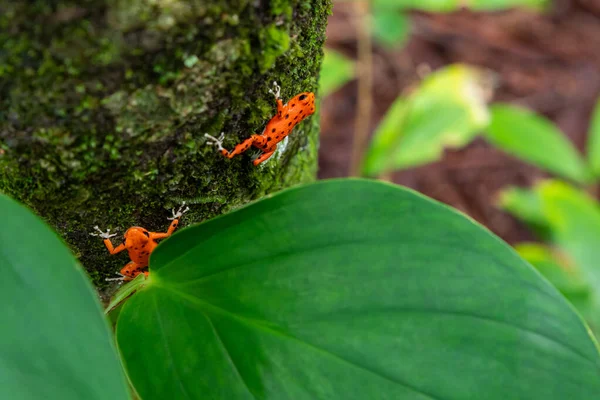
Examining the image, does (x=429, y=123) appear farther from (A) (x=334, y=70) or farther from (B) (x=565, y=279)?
(B) (x=565, y=279)

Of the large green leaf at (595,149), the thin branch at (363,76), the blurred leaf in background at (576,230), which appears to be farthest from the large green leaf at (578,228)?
the thin branch at (363,76)

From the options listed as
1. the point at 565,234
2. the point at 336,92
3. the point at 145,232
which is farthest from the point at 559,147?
the point at 145,232

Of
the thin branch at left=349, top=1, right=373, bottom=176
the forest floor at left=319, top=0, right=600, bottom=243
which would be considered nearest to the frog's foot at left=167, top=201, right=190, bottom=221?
the thin branch at left=349, top=1, right=373, bottom=176

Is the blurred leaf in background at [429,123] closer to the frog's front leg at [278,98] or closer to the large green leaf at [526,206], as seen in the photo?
the large green leaf at [526,206]

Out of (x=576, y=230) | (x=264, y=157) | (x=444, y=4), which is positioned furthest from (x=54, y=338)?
(x=444, y=4)

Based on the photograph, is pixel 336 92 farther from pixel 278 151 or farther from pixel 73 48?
pixel 73 48

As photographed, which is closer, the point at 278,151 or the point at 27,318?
the point at 27,318
